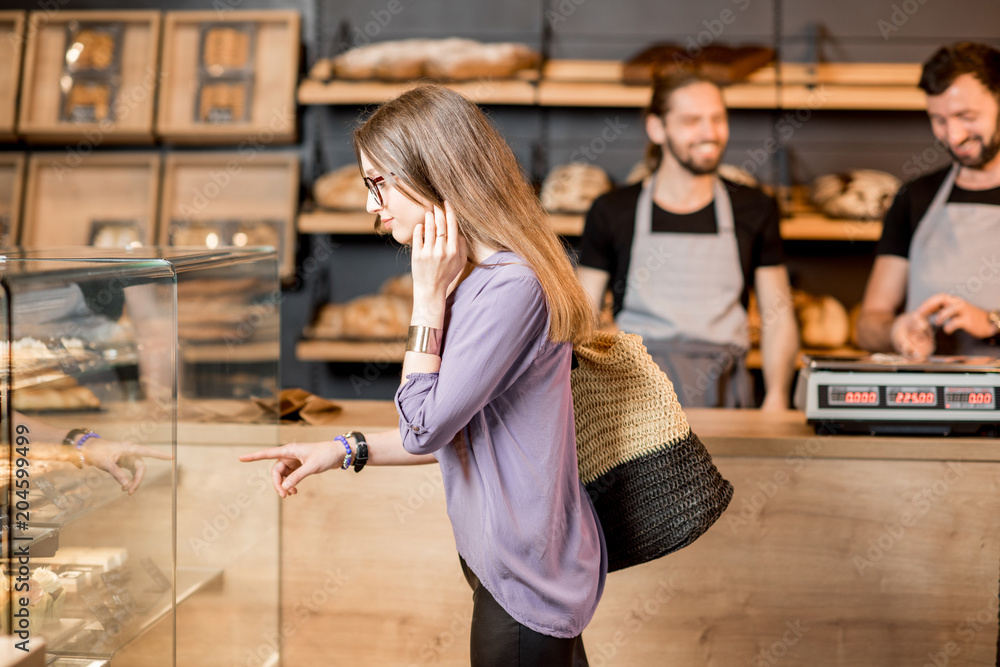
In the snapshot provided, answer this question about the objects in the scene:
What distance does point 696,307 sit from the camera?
8.46 ft

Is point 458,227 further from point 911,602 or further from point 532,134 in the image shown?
point 532,134

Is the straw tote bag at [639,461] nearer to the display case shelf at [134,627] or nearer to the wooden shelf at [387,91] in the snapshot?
the display case shelf at [134,627]

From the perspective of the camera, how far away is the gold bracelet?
1.02 metres

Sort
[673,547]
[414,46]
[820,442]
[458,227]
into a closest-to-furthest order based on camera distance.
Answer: [458,227] < [673,547] < [820,442] < [414,46]

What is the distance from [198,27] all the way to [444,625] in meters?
2.56

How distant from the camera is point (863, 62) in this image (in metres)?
3.25

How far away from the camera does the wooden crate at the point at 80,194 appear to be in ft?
10.8

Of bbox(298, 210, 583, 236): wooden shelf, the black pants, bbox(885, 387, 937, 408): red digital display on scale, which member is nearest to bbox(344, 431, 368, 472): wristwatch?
the black pants

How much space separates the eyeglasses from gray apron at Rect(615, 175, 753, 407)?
163cm

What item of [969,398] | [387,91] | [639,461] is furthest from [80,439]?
[387,91]

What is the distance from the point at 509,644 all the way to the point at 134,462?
566mm

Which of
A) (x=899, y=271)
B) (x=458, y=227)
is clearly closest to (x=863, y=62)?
(x=899, y=271)

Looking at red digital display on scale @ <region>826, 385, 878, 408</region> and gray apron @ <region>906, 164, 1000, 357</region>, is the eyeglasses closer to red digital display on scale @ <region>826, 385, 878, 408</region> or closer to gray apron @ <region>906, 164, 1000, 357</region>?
red digital display on scale @ <region>826, 385, 878, 408</region>

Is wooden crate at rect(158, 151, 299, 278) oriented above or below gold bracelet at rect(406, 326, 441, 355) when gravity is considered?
above
